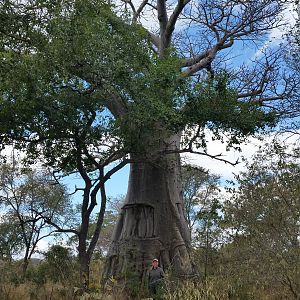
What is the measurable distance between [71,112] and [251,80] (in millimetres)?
5788

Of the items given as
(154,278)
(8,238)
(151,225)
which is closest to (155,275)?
(154,278)

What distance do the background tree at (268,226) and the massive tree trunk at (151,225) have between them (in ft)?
5.20

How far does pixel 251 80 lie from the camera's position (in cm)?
1293

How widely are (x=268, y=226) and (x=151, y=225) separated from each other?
12.8ft

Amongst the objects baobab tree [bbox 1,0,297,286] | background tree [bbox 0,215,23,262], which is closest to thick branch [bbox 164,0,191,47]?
baobab tree [bbox 1,0,297,286]

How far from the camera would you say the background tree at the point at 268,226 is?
25.5 feet

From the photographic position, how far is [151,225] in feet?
38.2

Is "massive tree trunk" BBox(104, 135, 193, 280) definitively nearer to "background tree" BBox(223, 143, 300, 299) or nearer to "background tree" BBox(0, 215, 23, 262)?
"background tree" BBox(223, 143, 300, 299)

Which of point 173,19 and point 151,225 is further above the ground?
point 173,19

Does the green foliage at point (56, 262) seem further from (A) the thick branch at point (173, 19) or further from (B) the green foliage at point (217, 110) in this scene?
(A) the thick branch at point (173, 19)

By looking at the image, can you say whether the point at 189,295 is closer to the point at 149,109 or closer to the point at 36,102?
the point at 149,109

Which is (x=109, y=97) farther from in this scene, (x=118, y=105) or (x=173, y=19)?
(x=173, y=19)

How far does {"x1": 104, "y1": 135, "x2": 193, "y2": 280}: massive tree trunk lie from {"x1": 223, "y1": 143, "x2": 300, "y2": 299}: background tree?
1584 mm

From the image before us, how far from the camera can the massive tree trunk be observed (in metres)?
11.2
